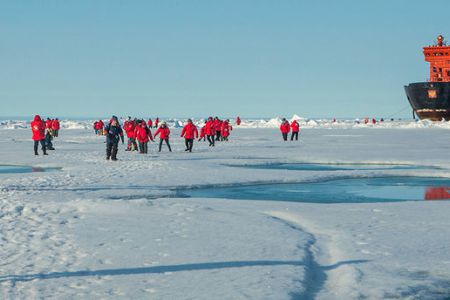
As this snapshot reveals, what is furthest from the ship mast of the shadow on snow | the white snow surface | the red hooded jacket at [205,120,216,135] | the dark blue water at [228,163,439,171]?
the shadow on snow

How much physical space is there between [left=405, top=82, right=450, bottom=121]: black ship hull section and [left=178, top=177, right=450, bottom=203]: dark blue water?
2203 inches

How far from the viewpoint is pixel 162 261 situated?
6.57 meters

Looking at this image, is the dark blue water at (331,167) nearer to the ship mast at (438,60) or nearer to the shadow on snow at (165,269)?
the shadow on snow at (165,269)

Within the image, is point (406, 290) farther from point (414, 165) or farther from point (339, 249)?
point (414, 165)

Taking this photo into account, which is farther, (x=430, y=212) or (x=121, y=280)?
(x=430, y=212)

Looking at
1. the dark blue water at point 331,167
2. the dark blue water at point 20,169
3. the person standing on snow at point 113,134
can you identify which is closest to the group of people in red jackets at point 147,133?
the person standing on snow at point 113,134

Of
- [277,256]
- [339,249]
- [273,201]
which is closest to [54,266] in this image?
[277,256]

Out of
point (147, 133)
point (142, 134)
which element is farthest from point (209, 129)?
point (142, 134)

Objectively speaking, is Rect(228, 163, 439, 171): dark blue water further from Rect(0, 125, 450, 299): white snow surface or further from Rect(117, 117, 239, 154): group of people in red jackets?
Rect(0, 125, 450, 299): white snow surface

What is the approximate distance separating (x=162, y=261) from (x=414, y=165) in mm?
14250

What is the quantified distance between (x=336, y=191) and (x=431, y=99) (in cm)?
6017

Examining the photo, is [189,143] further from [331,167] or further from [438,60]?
[438,60]

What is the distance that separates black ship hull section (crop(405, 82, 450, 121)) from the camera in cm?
6812

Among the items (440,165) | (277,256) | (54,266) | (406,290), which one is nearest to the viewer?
(406,290)
